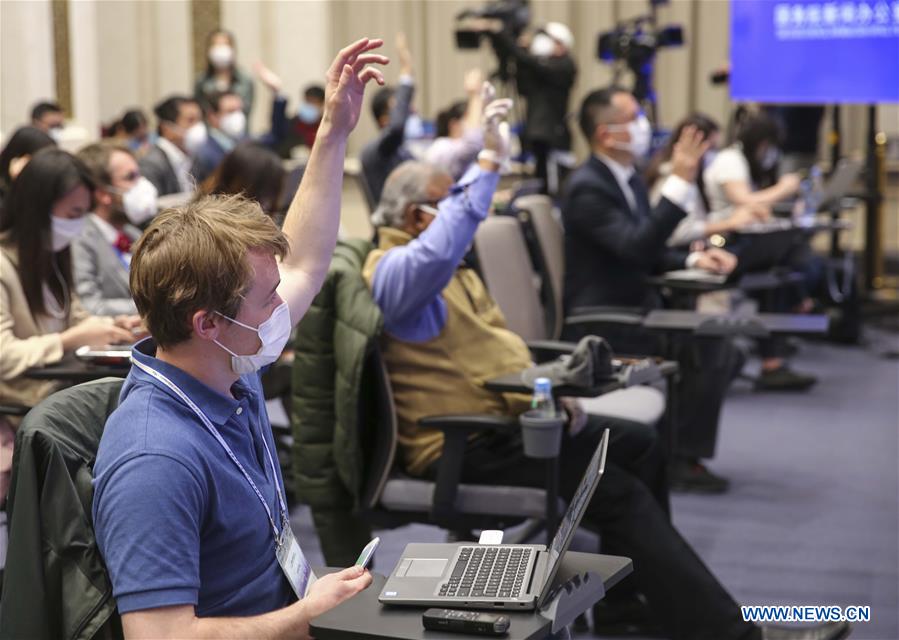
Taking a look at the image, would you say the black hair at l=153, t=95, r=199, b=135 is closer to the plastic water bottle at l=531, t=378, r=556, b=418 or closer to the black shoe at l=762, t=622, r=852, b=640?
the plastic water bottle at l=531, t=378, r=556, b=418

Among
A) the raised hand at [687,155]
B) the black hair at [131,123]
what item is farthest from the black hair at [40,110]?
the raised hand at [687,155]

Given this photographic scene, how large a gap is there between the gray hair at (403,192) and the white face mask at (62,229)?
74 cm

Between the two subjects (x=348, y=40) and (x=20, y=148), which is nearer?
(x=20, y=148)

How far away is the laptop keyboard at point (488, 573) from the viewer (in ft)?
5.10

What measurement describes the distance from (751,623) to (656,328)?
1.09 metres

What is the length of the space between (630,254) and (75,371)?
1933 millimetres

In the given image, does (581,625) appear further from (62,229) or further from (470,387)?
(62,229)

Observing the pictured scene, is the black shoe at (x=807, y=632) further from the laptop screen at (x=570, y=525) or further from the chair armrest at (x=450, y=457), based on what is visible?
the laptop screen at (x=570, y=525)

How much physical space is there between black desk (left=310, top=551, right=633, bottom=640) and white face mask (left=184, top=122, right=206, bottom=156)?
5658mm

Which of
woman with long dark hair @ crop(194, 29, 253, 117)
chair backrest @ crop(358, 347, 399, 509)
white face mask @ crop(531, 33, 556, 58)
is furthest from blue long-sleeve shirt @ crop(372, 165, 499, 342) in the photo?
woman with long dark hair @ crop(194, 29, 253, 117)

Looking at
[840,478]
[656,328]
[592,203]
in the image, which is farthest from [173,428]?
[840,478]

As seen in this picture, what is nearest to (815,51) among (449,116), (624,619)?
(449,116)

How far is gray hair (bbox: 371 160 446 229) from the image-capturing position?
2.87 metres

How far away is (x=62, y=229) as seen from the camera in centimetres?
298
